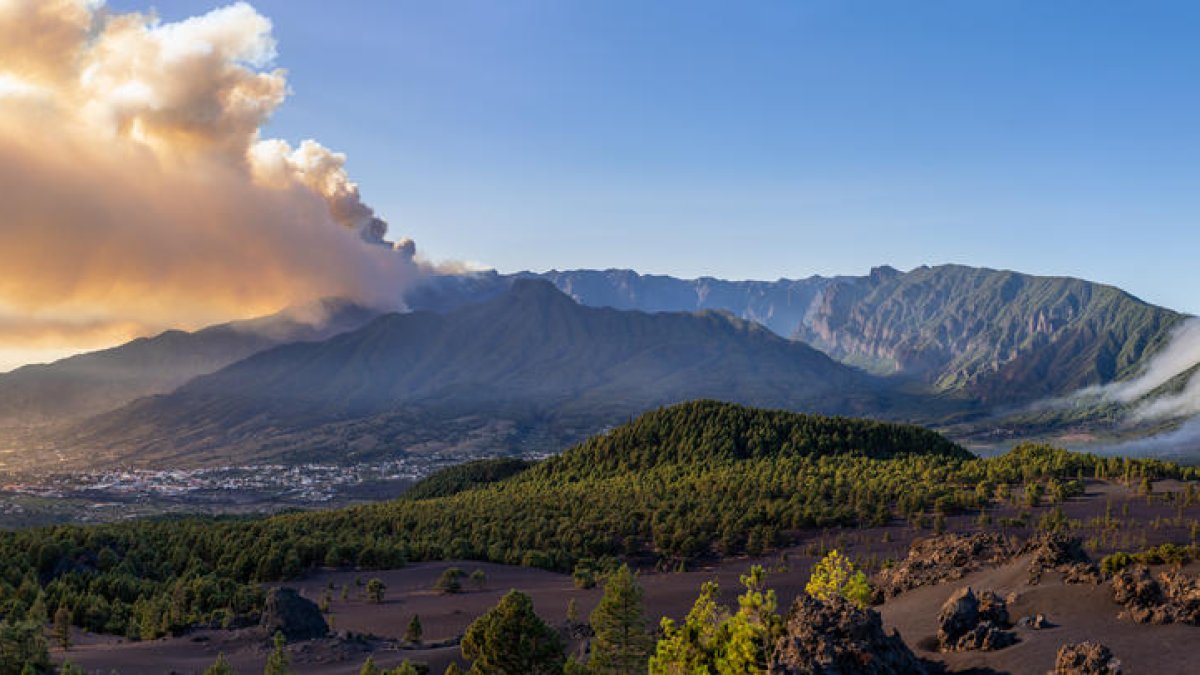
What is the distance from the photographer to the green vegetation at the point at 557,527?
206 ft

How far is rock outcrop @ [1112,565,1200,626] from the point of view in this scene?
29.8 metres

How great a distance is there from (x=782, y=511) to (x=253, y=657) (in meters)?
56.9

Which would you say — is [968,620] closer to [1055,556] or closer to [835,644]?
[1055,556]

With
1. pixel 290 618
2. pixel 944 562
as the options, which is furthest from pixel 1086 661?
pixel 290 618

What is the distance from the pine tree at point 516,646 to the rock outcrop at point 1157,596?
23.2 metres

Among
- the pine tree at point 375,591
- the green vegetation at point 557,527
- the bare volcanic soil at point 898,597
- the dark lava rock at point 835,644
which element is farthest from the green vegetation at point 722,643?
the pine tree at point 375,591

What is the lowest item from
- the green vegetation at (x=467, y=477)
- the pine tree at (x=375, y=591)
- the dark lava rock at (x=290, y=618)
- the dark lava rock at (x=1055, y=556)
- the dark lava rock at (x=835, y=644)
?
the green vegetation at (x=467, y=477)

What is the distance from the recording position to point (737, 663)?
83.8 ft

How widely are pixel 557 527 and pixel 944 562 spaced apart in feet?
166

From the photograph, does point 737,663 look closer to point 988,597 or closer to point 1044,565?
point 988,597

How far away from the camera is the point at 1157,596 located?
31219 millimetres

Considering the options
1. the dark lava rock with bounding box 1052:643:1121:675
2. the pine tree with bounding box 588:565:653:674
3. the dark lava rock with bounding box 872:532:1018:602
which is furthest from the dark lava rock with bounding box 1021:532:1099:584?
the pine tree with bounding box 588:565:653:674

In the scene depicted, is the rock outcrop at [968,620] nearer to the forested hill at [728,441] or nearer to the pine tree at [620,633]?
the pine tree at [620,633]

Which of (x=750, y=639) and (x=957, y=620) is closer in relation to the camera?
(x=750, y=639)
